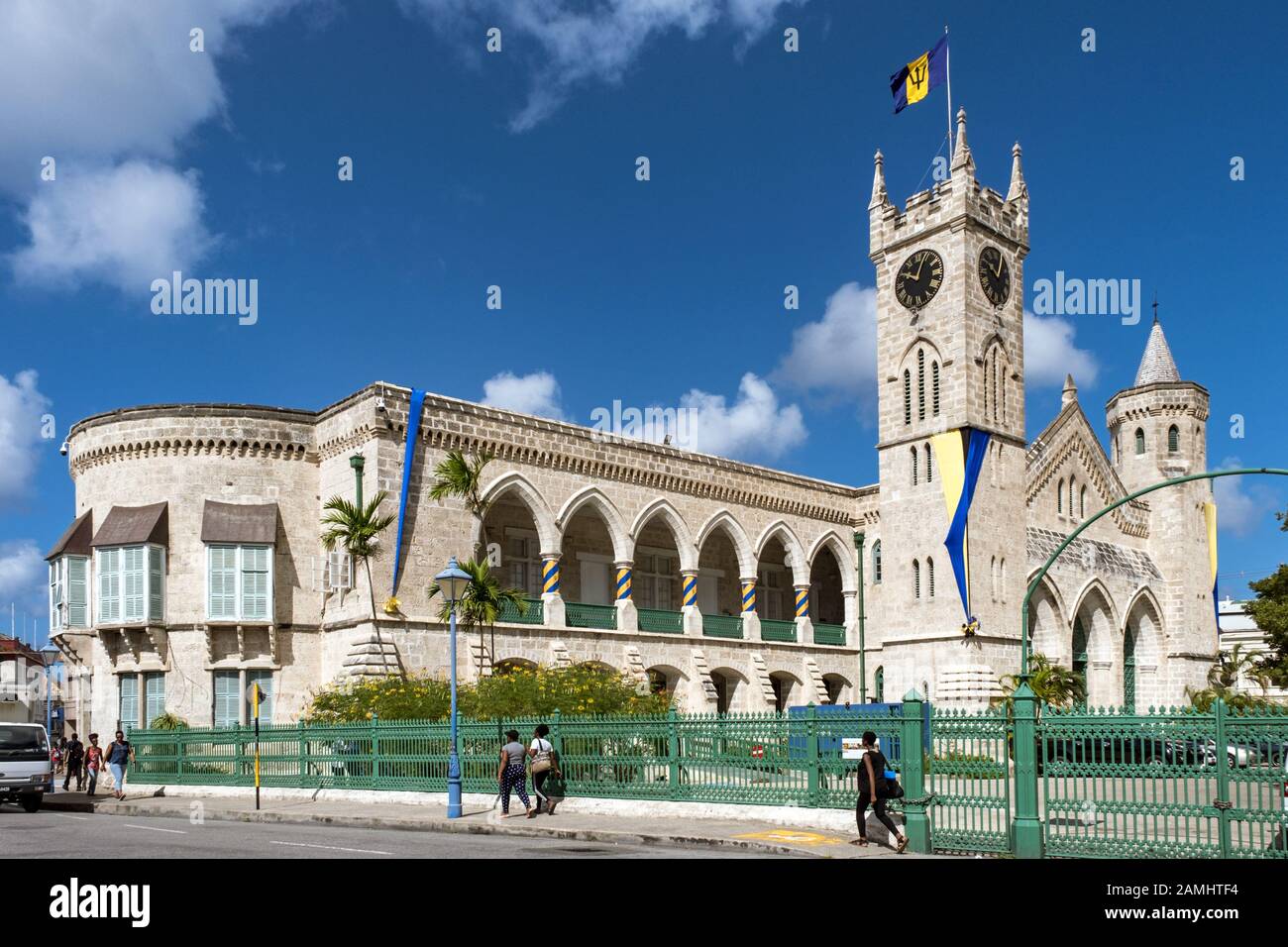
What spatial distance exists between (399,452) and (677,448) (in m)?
9.13

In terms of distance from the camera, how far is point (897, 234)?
120 ft

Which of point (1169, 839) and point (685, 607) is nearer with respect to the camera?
point (1169, 839)

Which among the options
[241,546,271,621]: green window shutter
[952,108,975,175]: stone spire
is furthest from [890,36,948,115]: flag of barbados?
[241,546,271,621]: green window shutter

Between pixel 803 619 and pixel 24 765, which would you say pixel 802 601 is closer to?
pixel 803 619

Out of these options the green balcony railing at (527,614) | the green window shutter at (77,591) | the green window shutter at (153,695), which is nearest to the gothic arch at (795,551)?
the green balcony railing at (527,614)

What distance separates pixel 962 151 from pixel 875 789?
25.9 metres

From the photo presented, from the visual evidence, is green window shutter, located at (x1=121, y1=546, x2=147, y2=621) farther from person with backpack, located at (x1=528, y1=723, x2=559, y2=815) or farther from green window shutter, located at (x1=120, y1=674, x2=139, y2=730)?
person with backpack, located at (x1=528, y1=723, x2=559, y2=815)

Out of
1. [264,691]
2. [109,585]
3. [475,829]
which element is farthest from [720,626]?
[475,829]

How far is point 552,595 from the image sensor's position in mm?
31625

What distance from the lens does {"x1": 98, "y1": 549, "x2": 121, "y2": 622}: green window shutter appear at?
95.7 ft

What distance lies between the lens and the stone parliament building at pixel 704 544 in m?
29.0
